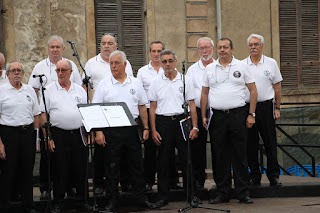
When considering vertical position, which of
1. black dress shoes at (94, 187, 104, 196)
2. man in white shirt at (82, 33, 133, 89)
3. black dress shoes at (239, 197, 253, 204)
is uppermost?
man in white shirt at (82, 33, 133, 89)

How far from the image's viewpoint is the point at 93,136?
9039 mm

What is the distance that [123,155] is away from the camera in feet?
29.8

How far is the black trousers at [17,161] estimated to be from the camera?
859 cm

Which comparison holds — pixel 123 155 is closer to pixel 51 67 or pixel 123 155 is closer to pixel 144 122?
pixel 144 122

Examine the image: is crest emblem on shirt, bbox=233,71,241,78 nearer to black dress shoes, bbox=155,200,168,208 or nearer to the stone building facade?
black dress shoes, bbox=155,200,168,208

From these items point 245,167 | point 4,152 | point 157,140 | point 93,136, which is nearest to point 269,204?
point 245,167

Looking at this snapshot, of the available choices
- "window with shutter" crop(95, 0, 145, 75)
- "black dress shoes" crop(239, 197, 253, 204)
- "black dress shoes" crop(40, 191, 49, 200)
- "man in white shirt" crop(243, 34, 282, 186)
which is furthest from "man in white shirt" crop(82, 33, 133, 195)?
"window with shutter" crop(95, 0, 145, 75)

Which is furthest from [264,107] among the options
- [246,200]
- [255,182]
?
[246,200]

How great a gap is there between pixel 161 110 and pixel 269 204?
1.91m

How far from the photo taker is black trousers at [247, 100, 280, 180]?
984cm

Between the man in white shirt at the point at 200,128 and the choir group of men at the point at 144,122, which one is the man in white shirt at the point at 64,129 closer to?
the choir group of men at the point at 144,122

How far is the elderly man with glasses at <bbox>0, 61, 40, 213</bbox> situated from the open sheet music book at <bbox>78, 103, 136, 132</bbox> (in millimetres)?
942

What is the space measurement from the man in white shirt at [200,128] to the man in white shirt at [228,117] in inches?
11.3

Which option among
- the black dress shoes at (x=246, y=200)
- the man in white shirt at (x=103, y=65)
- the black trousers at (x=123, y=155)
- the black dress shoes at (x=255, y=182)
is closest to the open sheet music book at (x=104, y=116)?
the black trousers at (x=123, y=155)
